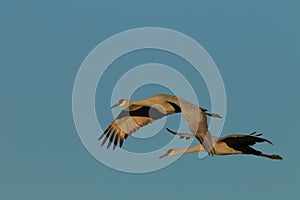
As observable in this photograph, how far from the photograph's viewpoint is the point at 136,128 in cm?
2305

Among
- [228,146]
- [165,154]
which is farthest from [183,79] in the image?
[165,154]

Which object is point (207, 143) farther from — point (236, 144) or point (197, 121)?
point (236, 144)

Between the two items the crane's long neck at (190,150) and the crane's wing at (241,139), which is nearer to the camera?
the crane's wing at (241,139)

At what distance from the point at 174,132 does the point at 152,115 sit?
2.78 ft

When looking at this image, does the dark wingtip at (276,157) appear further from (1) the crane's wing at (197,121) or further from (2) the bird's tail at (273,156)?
(1) the crane's wing at (197,121)

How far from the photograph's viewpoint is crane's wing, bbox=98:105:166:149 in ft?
74.6

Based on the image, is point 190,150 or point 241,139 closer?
point 241,139

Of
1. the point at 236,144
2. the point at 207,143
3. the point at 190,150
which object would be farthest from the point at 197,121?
the point at 190,150

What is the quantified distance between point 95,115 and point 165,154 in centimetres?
391

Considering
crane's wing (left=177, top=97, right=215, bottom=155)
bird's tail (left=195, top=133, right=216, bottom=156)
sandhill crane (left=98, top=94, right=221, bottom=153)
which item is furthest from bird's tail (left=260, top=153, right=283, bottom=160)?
crane's wing (left=177, top=97, right=215, bottom=155)

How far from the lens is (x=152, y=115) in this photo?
22.6 meters

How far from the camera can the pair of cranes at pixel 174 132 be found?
1905 cm

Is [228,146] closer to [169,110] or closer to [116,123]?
[169,110]

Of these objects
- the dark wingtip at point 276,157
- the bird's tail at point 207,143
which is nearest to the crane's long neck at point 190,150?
the dark wingtip at point 276,157
